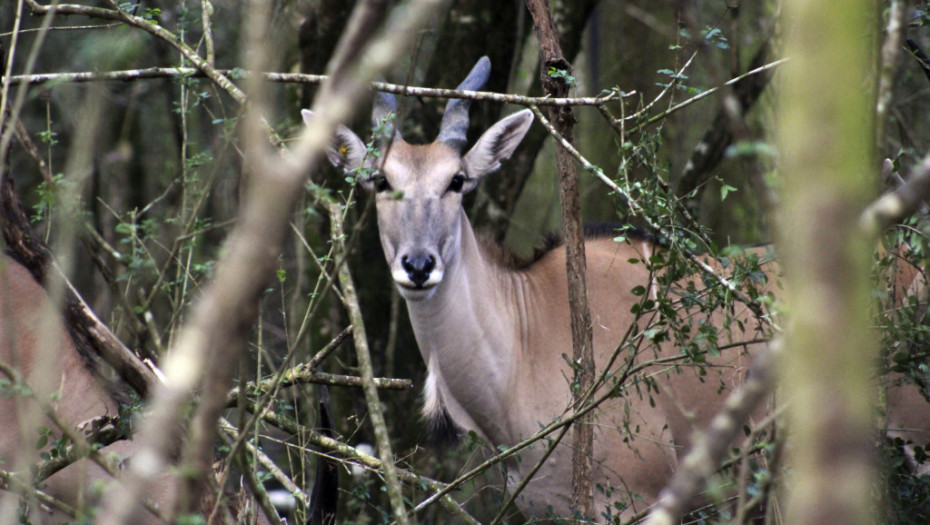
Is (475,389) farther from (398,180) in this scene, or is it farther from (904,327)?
(904,327)

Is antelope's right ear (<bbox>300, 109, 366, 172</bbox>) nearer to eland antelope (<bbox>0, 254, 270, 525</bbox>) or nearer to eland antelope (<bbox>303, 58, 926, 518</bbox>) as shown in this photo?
eland antelope (<bbox>303, 58, 926, 518</bbox>)

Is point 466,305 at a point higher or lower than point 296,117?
lower

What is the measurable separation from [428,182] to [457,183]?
0.19 metres

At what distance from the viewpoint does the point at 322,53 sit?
18.4ft

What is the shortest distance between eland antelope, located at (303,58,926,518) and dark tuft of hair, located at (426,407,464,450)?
0.06 ft

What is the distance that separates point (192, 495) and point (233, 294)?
0.68m

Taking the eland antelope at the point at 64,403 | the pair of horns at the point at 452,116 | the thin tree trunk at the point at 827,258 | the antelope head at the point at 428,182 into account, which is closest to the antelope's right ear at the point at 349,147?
the antelope head at the point at 428,182

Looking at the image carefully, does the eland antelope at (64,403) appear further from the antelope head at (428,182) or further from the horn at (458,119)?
the horn at (458,119)

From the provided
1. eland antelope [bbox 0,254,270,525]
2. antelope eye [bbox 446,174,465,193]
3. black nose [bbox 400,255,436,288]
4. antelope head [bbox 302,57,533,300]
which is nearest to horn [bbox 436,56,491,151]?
antelope head [bbox 302,57,533,300]

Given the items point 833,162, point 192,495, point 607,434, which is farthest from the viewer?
point 607,434

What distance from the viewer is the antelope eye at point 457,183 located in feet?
14.3

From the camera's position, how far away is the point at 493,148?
4.52 metres

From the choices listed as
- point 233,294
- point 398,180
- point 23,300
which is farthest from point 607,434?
point 233,294

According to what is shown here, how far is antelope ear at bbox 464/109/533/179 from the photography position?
4.46 meters
